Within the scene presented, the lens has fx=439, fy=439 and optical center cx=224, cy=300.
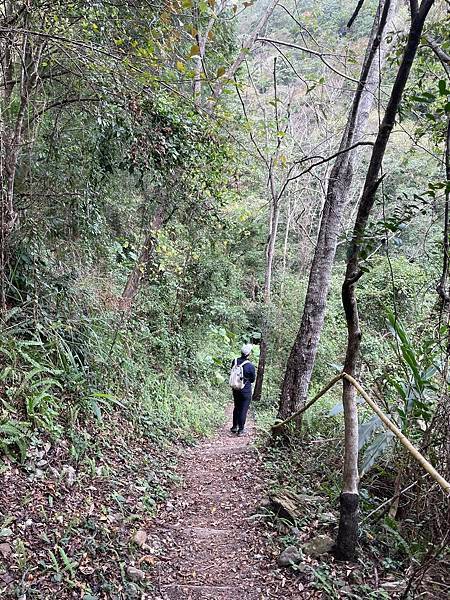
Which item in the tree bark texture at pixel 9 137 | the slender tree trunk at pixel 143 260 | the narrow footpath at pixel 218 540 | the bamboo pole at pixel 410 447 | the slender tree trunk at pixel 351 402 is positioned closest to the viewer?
the bamboo pole at pixel 410 447

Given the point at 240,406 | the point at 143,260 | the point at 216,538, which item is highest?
the point at 143,260

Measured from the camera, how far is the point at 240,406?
27.1 feet

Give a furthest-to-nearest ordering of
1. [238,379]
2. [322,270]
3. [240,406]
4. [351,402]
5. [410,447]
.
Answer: [240,406]
[238,379]
[322,270]
[351,402]
[410,447]

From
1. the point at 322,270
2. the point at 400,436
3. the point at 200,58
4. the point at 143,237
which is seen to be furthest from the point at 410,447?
the point at 143,237

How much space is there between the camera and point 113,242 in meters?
8.07

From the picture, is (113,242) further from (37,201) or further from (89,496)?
(89,496)

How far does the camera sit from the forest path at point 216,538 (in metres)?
3.36

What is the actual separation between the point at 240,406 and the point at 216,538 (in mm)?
4145

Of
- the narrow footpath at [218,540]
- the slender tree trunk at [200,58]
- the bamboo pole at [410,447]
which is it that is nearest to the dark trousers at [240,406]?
the narrow footpath at [218,540]

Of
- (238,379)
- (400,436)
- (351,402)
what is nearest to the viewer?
(400,436)

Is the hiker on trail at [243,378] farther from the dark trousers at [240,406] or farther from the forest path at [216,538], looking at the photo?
the forest path at [216,538]

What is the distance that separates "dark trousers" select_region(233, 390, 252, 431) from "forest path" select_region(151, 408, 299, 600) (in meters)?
1.75

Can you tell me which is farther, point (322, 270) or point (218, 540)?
point (322, 270)

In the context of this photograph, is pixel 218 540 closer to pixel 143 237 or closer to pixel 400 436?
pixel 400 436
